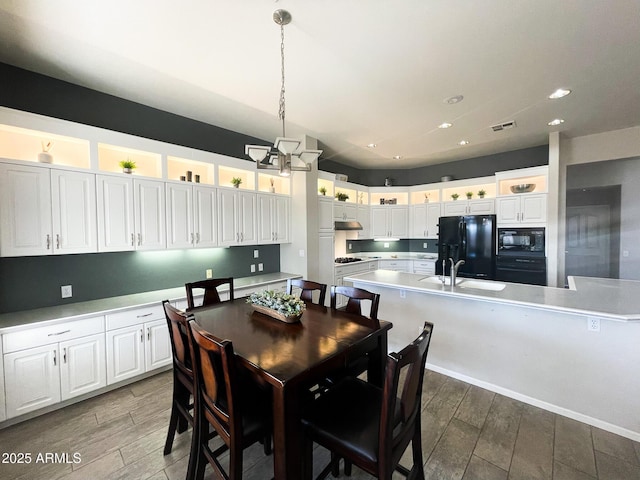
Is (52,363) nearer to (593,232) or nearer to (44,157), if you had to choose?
(44,157)

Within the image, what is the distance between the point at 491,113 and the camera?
3.63 meters

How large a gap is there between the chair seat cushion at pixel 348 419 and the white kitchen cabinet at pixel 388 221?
5163mm

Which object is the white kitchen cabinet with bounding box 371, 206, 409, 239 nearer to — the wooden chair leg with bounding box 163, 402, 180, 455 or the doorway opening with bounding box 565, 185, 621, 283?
the doorway opening with bounding box 565, 185, 621, 283

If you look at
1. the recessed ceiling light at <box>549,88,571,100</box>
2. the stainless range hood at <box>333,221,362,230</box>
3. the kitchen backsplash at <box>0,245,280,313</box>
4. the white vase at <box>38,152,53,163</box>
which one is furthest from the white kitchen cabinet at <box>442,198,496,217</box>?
the white vase at <box>38,152,53,163</box>

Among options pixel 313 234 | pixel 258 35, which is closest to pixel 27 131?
pixel 258 35

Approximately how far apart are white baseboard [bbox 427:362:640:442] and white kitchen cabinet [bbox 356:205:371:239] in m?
3.70

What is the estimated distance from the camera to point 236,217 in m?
3.98

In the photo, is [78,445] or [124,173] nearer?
[78,445]

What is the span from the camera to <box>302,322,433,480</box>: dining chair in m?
1.21

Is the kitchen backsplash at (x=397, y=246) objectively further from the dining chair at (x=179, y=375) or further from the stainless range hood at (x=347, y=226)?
the dining chair at (x=179, y=375)

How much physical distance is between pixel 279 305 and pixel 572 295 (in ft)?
9.06

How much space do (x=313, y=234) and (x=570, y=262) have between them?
15.1 ft

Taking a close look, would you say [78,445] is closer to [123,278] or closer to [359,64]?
[123,278]

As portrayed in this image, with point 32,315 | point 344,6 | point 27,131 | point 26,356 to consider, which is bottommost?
point 26,356
